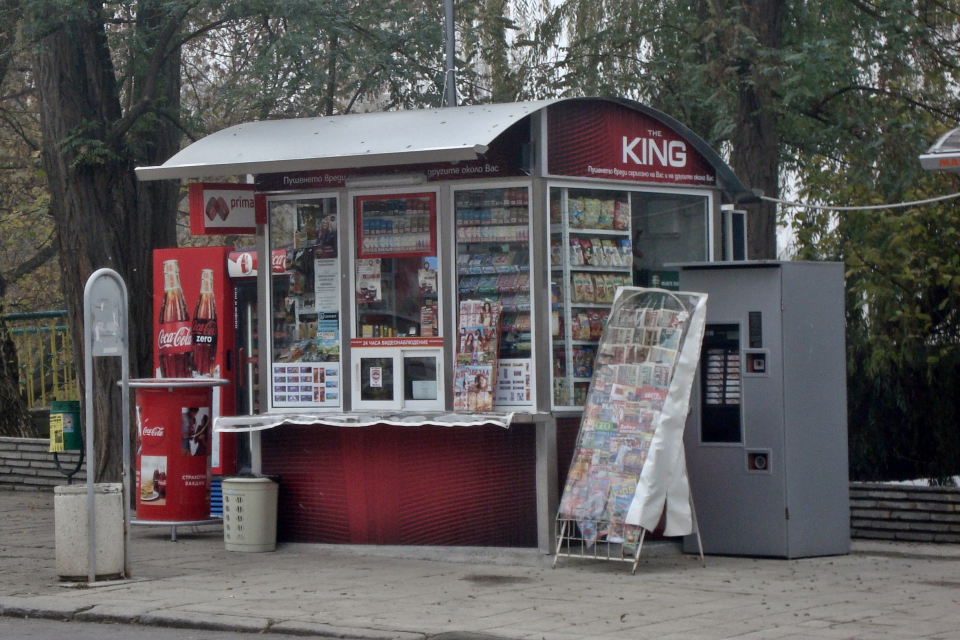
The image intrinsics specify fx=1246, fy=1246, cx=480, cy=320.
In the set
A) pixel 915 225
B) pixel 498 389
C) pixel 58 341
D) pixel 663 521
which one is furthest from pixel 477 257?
pixel 58 341

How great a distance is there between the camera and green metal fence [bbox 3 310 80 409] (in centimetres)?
1832

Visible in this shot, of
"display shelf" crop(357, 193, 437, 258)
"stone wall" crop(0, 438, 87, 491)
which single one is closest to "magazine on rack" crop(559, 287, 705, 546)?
"display shelf" crop(357, 193, 437, 258)

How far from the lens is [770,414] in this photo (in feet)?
32.6

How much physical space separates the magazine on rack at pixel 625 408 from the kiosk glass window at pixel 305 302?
229 centimetres

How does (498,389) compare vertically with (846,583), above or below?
above

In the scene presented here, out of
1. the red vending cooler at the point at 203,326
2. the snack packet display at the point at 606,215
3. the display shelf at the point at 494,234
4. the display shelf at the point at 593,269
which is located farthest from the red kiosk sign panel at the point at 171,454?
the snack packet display at the point at 606,215

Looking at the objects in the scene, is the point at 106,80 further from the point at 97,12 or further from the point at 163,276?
the point at 163,276

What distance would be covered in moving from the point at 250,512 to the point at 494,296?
2.81 meters

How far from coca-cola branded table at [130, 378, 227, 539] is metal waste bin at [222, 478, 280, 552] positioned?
780 millimetres

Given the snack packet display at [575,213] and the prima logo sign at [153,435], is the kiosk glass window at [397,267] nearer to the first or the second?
the snack packet display at [575,213]

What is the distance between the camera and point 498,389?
10023 millimetres

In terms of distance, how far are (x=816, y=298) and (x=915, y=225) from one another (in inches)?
111

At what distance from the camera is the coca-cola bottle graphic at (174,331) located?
41.0ft

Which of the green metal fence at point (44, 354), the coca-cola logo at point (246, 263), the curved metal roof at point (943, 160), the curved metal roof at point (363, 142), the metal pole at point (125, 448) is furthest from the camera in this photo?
the green metal fence at point (44, 354)
